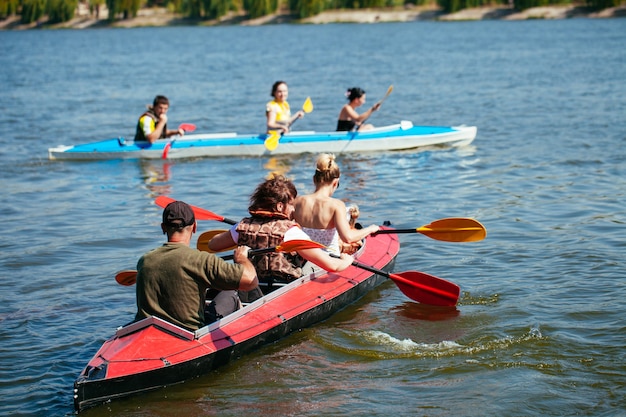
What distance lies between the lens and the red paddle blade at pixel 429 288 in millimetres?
8062

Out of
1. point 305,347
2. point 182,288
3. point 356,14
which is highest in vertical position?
point 356,14

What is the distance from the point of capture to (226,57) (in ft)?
138

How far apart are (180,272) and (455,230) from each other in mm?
3247

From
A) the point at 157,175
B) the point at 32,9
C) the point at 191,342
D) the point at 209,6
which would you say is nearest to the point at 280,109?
the point at 157,175

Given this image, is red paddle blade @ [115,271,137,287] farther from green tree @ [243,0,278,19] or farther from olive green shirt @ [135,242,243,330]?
green tree @ [243,0,278,19]

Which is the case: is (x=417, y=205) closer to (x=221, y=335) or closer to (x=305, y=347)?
(x=305, y=347)

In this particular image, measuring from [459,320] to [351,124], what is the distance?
8.02 meters

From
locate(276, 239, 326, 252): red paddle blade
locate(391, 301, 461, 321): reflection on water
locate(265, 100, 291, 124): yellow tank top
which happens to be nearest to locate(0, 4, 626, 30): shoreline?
locate(265, 100, 291, 124): yellow tank top

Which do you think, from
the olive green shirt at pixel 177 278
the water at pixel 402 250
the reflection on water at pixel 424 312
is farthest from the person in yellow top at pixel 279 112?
the olive green shirt at pixel 177 278

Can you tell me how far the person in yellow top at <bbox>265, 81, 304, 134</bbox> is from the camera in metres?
15.0

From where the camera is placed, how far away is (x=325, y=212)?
25.0ft

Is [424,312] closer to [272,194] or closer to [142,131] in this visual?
[272,194]

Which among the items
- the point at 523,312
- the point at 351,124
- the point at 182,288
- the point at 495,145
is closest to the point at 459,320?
the point at 523,312

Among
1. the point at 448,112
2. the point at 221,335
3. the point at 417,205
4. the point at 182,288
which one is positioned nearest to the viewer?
the point at 182,288
